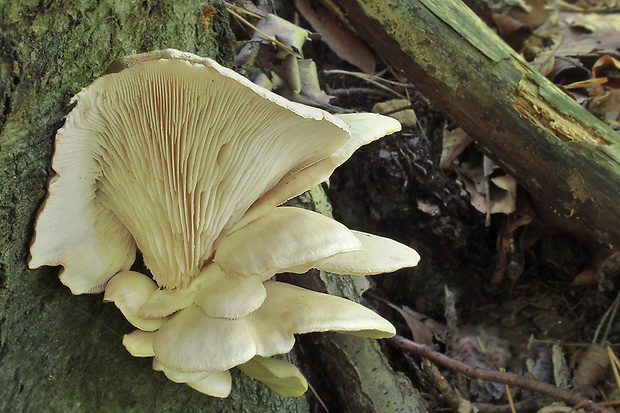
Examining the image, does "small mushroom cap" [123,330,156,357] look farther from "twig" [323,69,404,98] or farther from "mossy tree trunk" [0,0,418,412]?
"twig" [323,69,404,98]

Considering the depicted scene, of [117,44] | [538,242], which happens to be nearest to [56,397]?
[117,44]

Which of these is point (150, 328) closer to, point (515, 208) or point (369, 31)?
point (369, 31)

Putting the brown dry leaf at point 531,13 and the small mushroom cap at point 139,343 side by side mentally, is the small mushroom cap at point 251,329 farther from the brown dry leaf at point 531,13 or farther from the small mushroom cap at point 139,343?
the brown dry leaf at point 531,13

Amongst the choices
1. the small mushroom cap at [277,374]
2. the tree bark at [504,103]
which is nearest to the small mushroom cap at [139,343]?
the small mushroom cap at [277,374]

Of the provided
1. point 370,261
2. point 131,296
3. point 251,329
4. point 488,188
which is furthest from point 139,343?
point 488,188

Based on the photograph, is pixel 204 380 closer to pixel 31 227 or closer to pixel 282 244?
pixel 282 244
